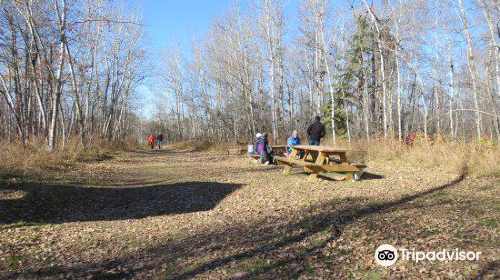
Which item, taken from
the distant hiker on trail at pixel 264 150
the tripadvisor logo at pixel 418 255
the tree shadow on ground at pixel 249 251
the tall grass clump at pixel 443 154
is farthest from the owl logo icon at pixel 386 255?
the distant hiker on trail at pixel 264 150

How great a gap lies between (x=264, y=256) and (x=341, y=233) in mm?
1199

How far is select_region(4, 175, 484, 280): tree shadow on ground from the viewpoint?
3.88 metres

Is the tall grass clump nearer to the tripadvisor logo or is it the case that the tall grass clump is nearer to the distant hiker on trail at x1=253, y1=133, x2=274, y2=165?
the distant hiker on trail at x1=253, y1=133, x2=274, y2=165

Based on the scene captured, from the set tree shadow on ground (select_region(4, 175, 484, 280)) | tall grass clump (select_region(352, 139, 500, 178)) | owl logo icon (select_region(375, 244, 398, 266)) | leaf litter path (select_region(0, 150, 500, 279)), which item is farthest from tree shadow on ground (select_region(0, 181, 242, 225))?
tall grass clump (select_region(352, 139, 500, 178))

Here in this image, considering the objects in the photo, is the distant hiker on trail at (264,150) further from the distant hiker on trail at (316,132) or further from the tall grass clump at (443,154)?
the tall grass clump at (443,154)

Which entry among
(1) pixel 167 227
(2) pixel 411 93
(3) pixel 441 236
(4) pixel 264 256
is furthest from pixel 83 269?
(2) pixel 411 93

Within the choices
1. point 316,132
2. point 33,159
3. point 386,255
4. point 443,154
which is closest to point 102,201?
point 33,159

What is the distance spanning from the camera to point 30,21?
13.0m

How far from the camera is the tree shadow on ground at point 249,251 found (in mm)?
3880

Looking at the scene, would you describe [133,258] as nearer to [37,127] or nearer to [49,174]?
[49,174]

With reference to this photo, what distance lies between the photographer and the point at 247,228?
5375 millimetres

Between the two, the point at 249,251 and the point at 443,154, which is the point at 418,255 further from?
the point at 443,154

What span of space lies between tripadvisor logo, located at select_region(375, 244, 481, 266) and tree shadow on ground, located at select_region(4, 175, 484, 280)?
45 cm

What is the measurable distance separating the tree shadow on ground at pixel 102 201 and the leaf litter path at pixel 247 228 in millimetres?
26
